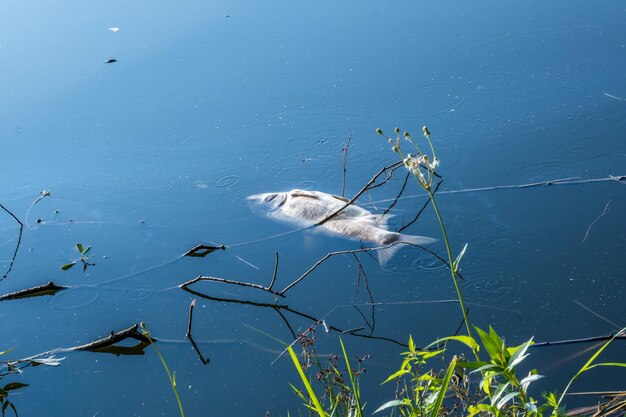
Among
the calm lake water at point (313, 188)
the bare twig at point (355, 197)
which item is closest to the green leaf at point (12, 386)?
the calm lake water at point (313, 188)

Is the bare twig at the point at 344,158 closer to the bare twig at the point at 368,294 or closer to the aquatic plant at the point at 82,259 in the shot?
the bare twig at the point at 368,294

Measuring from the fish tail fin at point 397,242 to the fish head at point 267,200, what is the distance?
50cm

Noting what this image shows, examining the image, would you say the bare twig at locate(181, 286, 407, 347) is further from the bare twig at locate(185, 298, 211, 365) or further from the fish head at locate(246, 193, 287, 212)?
the fish head at locate(246, 193, 287, 212)

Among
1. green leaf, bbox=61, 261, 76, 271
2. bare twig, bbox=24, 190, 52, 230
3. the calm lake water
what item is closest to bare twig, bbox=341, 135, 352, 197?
the calm lake water

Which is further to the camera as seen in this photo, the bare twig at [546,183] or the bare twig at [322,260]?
the bare twig at [546,183]

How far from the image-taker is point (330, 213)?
3.13 meters

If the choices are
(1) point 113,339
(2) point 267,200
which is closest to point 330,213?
(2) point 267,200

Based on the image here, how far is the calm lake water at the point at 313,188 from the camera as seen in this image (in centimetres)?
256

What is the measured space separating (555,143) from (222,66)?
1.85 meters

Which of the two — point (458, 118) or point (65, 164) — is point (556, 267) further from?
point (65, 164)

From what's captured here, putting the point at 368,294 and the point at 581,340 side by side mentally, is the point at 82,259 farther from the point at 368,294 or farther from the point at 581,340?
the point at 581,340

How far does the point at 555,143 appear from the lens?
3436 mm

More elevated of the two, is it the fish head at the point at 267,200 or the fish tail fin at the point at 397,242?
the fish head at the point at 267,200

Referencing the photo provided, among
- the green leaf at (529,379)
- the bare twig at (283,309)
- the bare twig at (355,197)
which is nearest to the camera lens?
the green leaf at (529,379)
